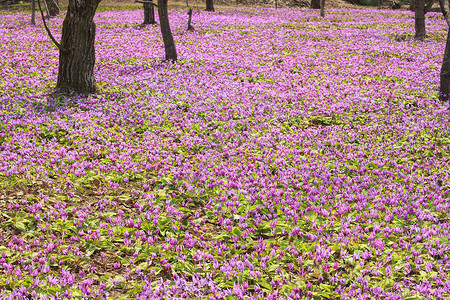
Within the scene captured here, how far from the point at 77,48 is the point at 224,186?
24.4ft

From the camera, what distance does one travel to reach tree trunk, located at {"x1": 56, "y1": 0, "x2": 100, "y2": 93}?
10836 millimetres

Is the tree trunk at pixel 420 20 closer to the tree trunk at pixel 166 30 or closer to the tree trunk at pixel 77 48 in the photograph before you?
the tree trunk at pixel 166 30

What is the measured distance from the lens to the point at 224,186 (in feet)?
23.0

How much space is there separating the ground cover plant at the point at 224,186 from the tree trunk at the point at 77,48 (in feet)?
2.47

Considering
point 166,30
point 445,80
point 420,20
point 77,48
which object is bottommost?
point 445,80

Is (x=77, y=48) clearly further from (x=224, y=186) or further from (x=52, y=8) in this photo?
(x=52, y=8)

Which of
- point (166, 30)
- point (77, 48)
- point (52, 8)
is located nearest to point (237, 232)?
point (77, 48)

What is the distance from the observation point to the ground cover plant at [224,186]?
4.82m

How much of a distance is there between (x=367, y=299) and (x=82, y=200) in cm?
507

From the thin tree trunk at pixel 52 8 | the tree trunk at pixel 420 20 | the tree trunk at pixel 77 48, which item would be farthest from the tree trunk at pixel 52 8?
the tree trunk at pixel 420 20

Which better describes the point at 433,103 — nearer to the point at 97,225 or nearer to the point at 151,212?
the point at 151,212

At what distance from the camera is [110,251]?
17.5 ft

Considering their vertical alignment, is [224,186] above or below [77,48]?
below

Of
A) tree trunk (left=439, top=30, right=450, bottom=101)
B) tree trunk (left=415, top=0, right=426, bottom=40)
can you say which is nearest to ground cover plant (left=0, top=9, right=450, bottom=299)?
tree trunk (left=439, top=30, right=450, bottom=101)
